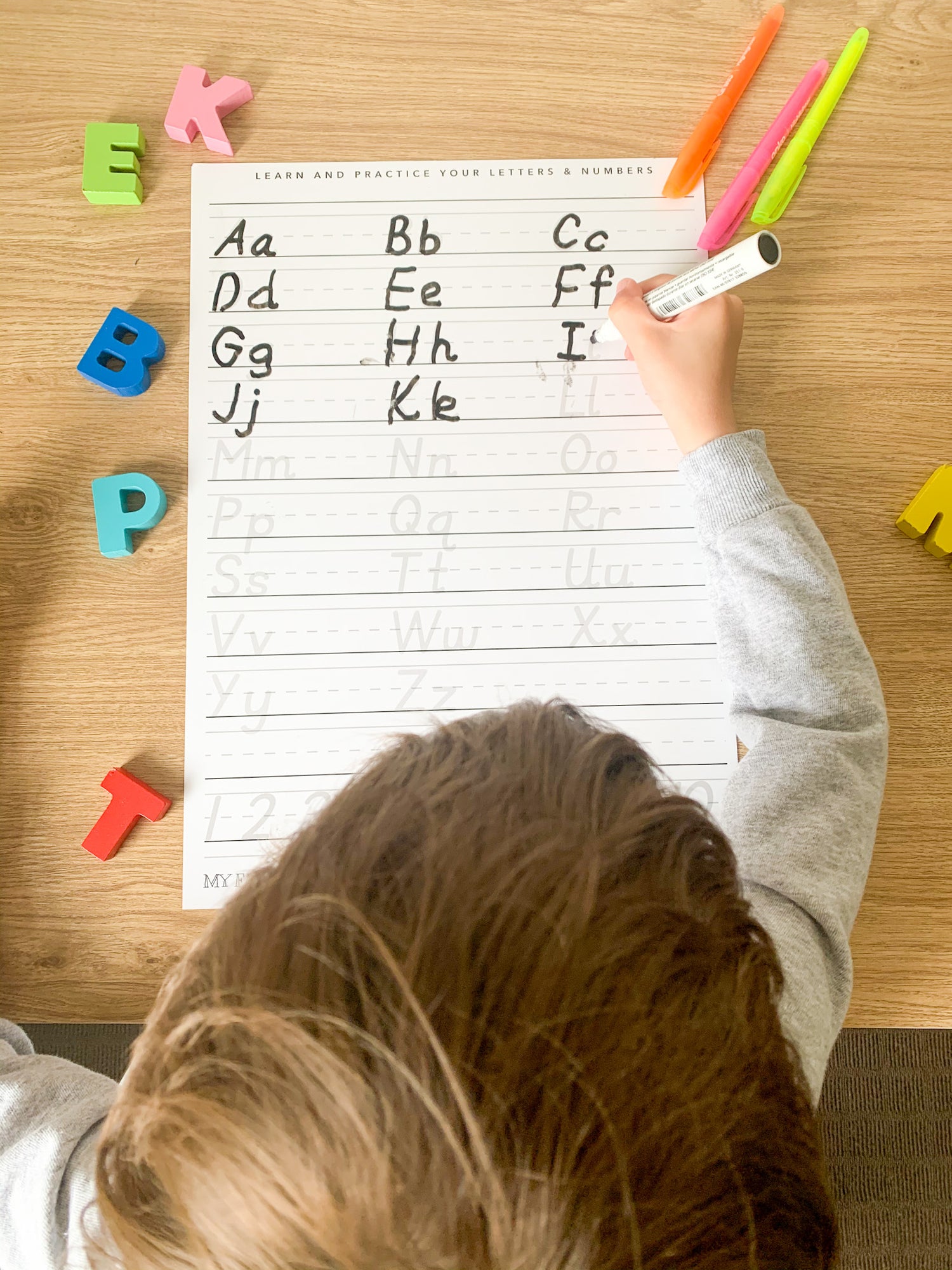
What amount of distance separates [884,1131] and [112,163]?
3.76ft

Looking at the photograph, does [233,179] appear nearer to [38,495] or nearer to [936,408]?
[38,495]

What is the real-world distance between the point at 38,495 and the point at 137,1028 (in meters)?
0.57

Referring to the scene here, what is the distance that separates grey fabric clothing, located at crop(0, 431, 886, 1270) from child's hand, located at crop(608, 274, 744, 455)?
0.8 inches

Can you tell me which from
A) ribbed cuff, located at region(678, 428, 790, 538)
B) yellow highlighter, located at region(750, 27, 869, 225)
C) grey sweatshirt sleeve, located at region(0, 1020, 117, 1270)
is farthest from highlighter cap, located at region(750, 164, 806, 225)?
grey sweatshirt sleeve, located at region(0, 1020, 117, 1270)

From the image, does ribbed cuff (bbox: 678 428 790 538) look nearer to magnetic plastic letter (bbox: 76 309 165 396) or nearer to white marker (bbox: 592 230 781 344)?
white marker (bbox: 592 230 781 344)

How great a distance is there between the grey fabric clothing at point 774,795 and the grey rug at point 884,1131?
465 mm

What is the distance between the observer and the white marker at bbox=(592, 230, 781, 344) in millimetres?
510

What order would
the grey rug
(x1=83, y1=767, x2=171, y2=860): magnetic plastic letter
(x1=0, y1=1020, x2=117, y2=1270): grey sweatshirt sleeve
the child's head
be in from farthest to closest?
the grey rug
(x1=83, y1=767, x2=171, y2=860): magnetic plastic letter
(x1=0, y1=1020, x2=117, y2=1270): grey sweatshirt sleeve
the child's head

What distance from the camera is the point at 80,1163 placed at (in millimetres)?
461

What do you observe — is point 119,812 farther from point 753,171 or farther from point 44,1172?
point 753,171

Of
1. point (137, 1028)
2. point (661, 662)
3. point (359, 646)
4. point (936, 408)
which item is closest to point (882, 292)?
point (936, 408)

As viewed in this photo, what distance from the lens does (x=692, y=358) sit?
0.58 m

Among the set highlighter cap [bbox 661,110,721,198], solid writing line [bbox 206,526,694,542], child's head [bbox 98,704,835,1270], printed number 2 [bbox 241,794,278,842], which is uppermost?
highlighter cap [bbox 661,110,721,198]

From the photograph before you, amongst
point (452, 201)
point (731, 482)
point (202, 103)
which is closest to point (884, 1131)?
point (731, 482)
